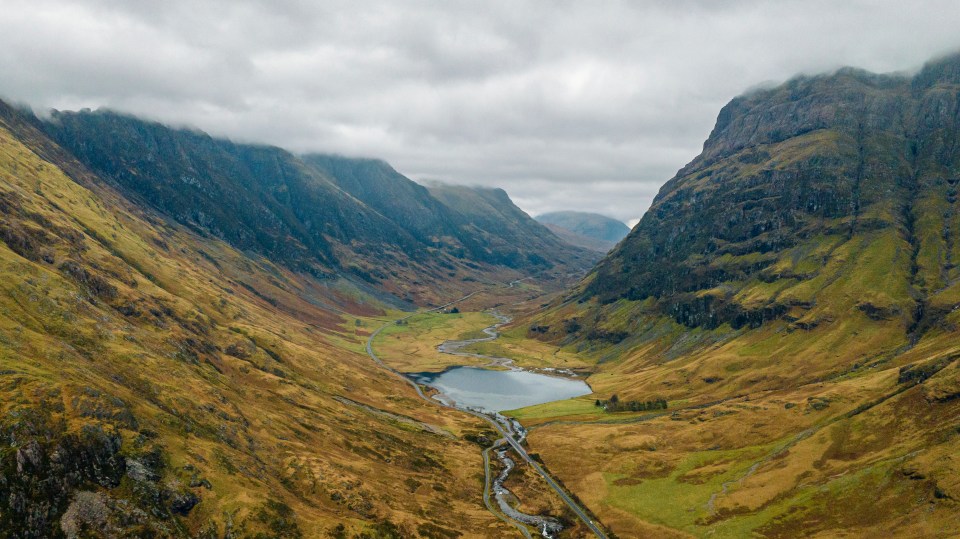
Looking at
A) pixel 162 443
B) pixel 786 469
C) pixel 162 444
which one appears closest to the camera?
pixel 162 444

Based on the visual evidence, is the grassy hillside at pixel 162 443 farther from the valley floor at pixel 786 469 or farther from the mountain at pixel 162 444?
the valley floor at pixel 786 469

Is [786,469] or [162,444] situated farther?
[786,469]

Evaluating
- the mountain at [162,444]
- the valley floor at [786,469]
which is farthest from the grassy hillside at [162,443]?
the valley floor at [786,469]

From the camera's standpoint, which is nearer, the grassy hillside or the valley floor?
the grassy hillside

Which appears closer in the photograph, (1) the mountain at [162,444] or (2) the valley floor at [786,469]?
(1) the mountain at [162,444]

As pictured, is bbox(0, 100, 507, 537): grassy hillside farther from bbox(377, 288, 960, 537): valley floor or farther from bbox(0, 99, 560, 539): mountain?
bbox(377, 288, 960, 537): valley floor

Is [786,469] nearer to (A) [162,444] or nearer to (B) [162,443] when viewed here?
(A) [162,444]

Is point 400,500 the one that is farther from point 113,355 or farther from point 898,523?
point 898,523

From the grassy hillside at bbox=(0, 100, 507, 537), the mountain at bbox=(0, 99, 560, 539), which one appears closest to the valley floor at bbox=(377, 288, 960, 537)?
the mountain at bbox=(0, 99, 560, 539)

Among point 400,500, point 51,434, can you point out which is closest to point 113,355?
point 51,434

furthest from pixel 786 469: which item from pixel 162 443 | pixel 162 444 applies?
pixel 162 443

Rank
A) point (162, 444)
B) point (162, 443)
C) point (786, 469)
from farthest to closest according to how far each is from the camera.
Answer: point (786, 469), point (162, 443), point (162, 444)
